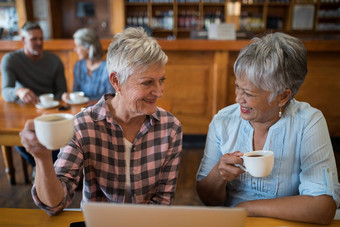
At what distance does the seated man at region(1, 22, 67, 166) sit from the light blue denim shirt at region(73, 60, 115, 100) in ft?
0.65

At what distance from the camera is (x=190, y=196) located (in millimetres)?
2502

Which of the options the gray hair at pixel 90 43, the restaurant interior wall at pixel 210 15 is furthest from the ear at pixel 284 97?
the restaurant interior wall at pixel 210 15

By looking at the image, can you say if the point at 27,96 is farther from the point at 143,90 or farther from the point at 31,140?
the point at 31,140

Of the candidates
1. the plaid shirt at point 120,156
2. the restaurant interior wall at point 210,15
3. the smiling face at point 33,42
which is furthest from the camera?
the restaurant interior wall at point 210,15

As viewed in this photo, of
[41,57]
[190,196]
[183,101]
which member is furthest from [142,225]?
[183,101]

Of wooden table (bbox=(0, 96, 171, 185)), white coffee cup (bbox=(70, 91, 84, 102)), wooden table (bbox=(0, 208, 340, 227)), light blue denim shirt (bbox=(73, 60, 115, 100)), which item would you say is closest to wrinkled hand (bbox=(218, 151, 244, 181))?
wooden table (bbox=(0, 208, 340, 227))

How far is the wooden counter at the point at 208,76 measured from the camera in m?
3.17

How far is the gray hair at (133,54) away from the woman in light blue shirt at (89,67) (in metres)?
1.61

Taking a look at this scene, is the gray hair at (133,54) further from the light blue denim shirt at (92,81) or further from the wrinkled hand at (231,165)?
the light blue denim shirt at (92,81)

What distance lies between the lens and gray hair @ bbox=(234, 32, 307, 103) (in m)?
1.07

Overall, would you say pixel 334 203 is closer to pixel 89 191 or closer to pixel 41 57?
pixel 89 191

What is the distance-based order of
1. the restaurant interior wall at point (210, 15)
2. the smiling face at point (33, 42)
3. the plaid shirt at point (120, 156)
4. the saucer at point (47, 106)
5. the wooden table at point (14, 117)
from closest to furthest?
the plaid shirt at point (120, 156) < the wooden table at point (14, 117) < the saucer at point (47, 106) < the smiling face at point (33, 42) < the restaurant interior wall at point (210, 15)

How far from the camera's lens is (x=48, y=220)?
944mm

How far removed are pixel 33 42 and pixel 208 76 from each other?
1.79m
